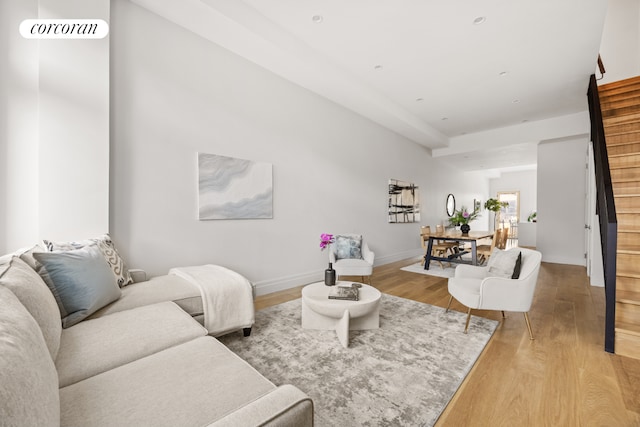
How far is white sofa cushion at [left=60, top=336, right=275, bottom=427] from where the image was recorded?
88cm

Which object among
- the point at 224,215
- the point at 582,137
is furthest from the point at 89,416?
the point at 582,137

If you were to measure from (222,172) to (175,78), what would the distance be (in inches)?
43.1

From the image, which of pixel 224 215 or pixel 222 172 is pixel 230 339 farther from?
pixel 222 172

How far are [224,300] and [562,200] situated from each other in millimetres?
7446

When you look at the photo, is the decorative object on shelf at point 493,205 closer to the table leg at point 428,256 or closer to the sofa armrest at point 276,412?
the table leg at point 428,256

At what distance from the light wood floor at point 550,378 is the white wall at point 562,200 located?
141 inches

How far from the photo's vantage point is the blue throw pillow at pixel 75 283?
158 cm

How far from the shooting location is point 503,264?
2783mm

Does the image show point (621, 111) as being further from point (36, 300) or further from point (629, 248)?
point (36, 300)

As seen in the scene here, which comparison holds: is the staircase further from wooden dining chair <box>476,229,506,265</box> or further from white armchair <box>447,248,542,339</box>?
wooden dining chair <box>476,229,506,265</box>

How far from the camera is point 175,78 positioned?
9.62 ft

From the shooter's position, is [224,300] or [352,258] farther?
[352,258]

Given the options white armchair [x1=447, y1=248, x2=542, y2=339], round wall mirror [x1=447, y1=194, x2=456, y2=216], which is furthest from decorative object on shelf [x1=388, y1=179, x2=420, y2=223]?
white armchair [x1=447, y1=248, x2=542, y2=339]

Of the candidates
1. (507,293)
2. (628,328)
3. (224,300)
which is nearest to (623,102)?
(628,328)
